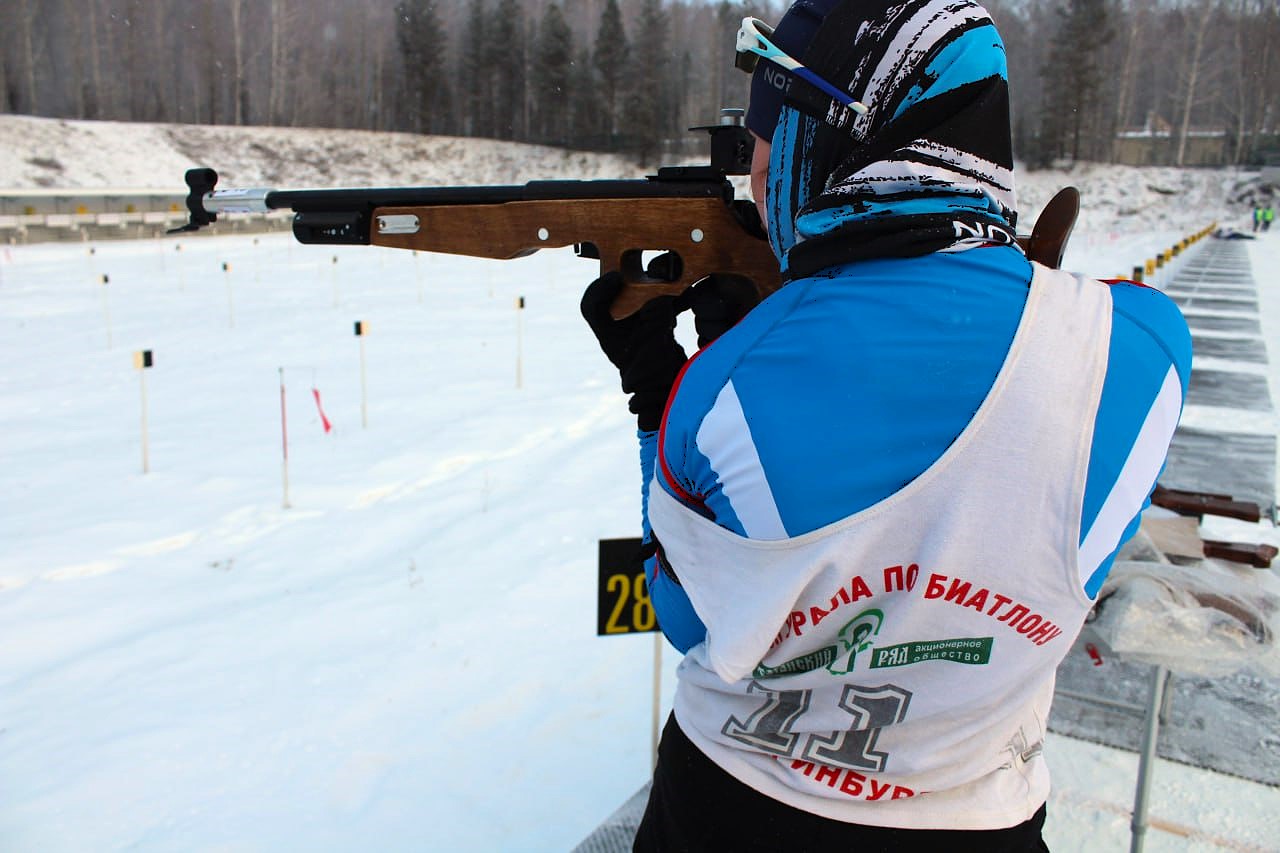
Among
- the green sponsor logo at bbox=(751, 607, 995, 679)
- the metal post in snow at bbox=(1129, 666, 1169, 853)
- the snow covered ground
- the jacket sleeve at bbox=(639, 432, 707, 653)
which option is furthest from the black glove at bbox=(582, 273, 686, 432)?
the snow covered ground

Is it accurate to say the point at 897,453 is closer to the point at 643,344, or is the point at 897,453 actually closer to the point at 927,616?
the point at 927,616

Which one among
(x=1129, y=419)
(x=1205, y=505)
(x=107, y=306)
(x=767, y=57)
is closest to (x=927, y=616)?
(x=1129, y=419)

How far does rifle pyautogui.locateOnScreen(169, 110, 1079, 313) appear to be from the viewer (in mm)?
1785

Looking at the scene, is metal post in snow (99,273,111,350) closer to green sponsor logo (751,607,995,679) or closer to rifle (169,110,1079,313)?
rifle (169,110,1079,313)

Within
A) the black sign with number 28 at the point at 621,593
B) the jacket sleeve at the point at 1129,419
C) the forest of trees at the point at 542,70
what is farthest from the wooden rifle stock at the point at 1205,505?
the forest of trees at the point at 542,70

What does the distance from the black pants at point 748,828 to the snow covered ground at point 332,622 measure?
6.63ft

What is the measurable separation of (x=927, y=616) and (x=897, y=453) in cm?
20

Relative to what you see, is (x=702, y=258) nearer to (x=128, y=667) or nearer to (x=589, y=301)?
(x=589, y=301)

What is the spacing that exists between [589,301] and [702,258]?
27cm

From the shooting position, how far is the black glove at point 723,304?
1.79m

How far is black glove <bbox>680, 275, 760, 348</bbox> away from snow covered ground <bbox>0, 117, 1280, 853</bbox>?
2.09 m

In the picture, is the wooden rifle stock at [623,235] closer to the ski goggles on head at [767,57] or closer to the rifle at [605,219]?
the rifle at [605,219]

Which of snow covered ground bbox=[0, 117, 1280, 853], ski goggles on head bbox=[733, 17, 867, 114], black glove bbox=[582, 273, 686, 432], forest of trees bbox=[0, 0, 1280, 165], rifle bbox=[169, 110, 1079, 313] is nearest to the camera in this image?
ski goggles on head bbox=[733, 17, 867, 114]

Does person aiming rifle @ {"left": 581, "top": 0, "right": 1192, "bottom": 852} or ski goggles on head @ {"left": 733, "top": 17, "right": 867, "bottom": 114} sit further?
ski goggles on head @ {"left": 733, "top": 17, "right": 867, "bottom": 114}
